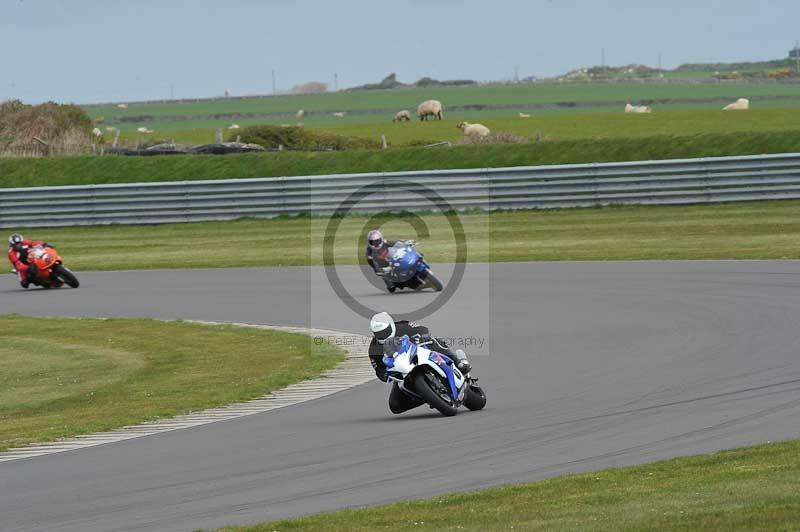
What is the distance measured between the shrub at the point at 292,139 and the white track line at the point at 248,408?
1282 inches

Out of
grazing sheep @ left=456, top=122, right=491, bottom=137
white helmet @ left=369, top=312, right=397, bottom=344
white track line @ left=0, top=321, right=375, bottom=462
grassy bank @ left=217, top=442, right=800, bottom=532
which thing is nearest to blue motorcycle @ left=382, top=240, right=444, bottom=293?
white track line @ left=0, top=321, right=375, bottom=462

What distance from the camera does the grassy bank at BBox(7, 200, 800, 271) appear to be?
2811 centimetres

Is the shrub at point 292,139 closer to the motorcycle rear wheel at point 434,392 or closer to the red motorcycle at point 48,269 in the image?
the red motorcycle at point 48,269

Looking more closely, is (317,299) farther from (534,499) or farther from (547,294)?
(534,499)

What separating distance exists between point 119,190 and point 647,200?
47.3 feet

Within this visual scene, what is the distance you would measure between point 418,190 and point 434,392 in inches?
911

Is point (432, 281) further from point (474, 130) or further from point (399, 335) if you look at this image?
point (474, 130)

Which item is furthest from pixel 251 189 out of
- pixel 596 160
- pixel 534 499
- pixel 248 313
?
pixel 534 499

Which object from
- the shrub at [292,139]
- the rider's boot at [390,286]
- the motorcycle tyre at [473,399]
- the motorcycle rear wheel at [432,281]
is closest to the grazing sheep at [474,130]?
the shrub at [292,139]

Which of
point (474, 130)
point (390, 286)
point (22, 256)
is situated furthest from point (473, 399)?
point (474, 130)

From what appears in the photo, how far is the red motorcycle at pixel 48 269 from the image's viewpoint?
26750 mm

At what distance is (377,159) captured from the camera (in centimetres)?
4178

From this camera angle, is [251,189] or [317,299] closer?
[317,299]

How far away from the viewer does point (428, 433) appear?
11.7 m
